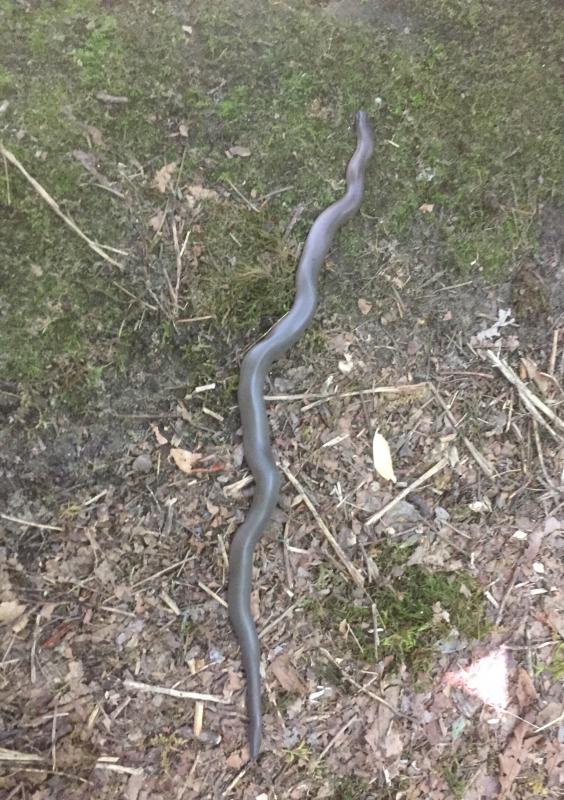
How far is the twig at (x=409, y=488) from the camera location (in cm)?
308

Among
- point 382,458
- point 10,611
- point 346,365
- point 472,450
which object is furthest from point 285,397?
point 10,611

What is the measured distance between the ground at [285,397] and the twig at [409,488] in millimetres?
17

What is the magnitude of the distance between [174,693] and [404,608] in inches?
46.0

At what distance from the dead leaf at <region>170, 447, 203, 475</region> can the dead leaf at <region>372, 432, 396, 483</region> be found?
904mm

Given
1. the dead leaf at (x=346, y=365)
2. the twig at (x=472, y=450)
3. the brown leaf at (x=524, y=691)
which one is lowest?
the brown leaf at (x=524, y=691)

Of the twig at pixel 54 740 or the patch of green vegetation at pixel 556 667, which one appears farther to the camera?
the patch of green vegetation at pixel 556 667

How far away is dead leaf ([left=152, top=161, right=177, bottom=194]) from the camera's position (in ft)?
10.1

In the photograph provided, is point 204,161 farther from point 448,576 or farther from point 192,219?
point 448,576

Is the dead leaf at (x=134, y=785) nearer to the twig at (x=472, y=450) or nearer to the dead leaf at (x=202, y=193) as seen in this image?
the twig at (x=472, y=450)

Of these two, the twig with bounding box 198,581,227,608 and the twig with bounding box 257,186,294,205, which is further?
the twig with bounding box 257,186,294,205

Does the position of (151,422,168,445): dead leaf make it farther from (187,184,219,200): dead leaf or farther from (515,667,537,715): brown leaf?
(515,667,537,715): brown leaf

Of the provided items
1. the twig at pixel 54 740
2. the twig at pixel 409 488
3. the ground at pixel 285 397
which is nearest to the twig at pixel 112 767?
the ground at pixel 285 397

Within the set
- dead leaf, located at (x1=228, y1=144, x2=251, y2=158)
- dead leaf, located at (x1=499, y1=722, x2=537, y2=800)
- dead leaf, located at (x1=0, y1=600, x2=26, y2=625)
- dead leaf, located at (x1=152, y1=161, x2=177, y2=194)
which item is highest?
dead leaf, located at (x1=228, y1=144, x2=251, y2=158)

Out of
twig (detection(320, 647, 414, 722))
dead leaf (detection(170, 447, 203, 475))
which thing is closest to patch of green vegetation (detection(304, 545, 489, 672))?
twig (detection(320, 647, 414, 722))
